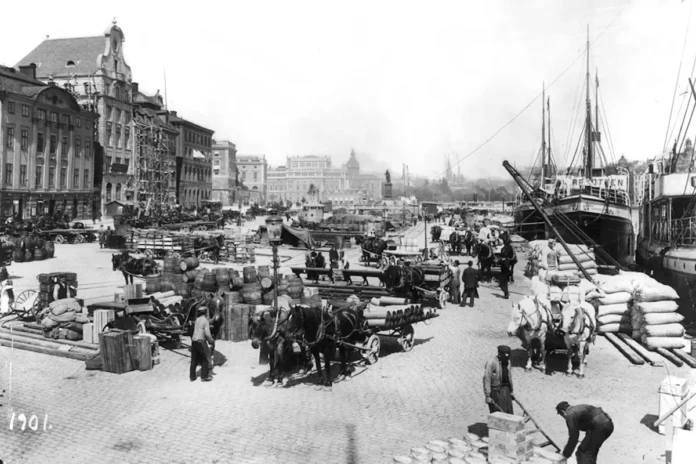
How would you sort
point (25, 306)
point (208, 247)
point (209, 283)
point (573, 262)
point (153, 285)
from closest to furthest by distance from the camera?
1. point (209, 283)
2. point (25, 306)
3. point (153, 285)
4. point (573, 262)
5. point (208, 247)

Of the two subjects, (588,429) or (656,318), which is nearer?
(588,429)

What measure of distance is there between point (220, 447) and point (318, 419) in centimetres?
177

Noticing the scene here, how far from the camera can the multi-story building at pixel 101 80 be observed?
63.4m

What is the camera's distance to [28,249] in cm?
2920

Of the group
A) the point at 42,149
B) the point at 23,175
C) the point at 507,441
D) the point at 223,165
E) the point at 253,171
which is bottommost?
the point at 507,441

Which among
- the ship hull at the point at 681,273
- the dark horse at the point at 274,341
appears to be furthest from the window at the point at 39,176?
the ship hull at the point at 681,273

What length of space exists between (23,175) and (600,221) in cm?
4651

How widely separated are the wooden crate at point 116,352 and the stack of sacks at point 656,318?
12.1m

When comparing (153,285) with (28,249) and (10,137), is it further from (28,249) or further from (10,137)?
(10,137)

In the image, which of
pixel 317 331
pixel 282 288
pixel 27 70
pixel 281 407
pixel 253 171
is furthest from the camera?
pixel 253 171

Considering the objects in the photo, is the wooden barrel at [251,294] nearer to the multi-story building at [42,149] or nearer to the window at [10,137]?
the multi-story building at [42,149]

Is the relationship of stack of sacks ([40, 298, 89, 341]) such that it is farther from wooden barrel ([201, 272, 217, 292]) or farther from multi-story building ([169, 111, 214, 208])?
multi-story building ([169, 111, 214, 208])

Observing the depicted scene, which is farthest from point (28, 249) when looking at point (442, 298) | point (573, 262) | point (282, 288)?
point (573, 262)

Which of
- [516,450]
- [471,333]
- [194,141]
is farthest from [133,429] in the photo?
[194,141]
